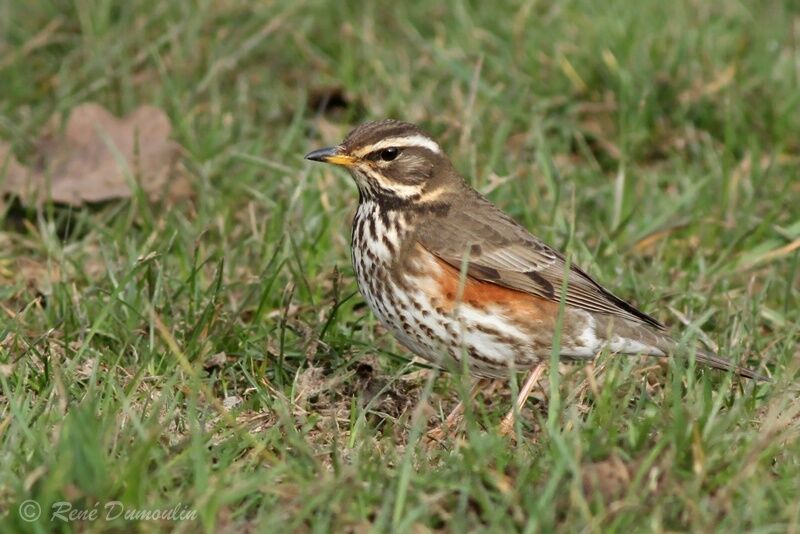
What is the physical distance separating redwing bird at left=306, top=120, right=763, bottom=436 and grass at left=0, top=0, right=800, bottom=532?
267 millimetres

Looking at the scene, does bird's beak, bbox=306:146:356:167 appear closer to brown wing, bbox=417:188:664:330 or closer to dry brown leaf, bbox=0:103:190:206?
A: brown wing, bbox=417:188:664:330

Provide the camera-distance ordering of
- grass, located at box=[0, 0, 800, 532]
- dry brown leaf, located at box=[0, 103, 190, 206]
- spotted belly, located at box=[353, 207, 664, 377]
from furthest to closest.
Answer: dry brown leaf, located at box=[0, 103, 190, 206], spotted belly, located at box=[353, 207, 664, 377], grass, located at box=[0, 0, 800, 532]

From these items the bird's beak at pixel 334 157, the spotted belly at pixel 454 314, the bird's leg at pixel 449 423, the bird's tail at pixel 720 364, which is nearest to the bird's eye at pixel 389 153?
the bird's beak at pixel 334 157

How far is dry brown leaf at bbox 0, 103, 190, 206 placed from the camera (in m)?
8.92

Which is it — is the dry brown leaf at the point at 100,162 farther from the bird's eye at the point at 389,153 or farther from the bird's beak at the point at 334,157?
the bird's eye at the point at 389,153

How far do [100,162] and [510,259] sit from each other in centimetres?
340

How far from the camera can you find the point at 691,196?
9.22 meters

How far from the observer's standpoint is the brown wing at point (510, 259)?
7.20m

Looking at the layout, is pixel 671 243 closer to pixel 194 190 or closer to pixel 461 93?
pixel 461 93

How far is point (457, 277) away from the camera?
7035 mm

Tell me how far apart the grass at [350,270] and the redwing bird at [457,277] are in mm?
267

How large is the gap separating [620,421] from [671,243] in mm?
3247

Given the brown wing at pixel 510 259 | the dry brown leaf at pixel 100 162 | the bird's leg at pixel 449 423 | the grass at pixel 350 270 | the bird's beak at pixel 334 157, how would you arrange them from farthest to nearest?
the dry brown leaf at pixel 100 162
the bird's beak at pixel 334 157
the brown wing at pixel 510 259
the bird's leg at pixel 449 423
the grass at pixel 350 270

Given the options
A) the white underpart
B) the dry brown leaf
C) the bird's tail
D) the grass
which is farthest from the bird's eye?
the dry brown leaf
